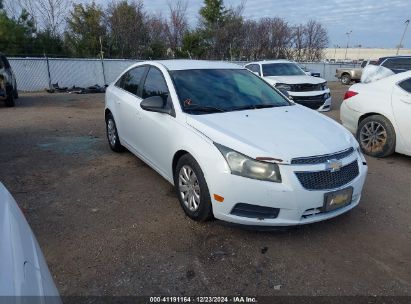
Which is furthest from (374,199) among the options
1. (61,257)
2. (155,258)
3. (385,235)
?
(61,257)

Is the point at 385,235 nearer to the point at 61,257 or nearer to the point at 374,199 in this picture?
the point at 374,199

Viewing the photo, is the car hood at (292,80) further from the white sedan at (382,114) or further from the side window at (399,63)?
the white sedan at (382,114)

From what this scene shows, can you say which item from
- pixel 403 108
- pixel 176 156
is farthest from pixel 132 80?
pixel 403 108

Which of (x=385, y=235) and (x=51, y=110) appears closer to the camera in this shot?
(x=385, y=235)

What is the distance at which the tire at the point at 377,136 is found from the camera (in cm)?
587

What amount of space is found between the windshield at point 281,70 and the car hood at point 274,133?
8.14 meters

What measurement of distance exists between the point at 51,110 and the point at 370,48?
9137 cm

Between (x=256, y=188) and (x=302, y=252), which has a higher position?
(x=256, y=188)

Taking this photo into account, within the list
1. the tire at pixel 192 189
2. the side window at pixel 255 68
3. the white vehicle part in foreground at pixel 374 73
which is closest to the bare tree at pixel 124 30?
the side window at pixel 255 68

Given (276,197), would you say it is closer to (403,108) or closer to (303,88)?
(403,108)

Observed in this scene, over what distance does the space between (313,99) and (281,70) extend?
1.89 metres

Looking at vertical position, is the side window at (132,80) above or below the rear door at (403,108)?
above

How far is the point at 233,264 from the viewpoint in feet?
10.1

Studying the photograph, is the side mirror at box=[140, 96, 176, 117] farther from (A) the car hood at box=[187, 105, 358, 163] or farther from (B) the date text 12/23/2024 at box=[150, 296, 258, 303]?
(B) the date text 12/23/2024 at box=[150, 296, 258, 303]
